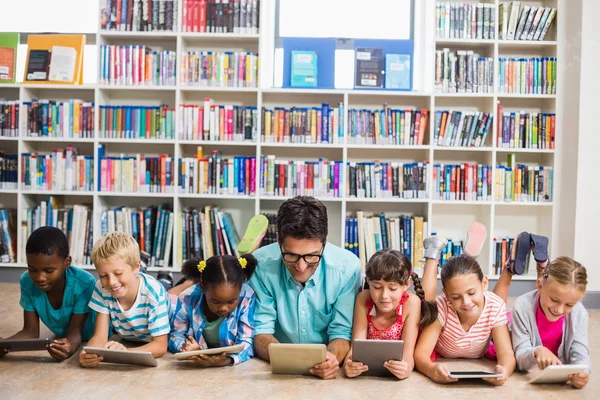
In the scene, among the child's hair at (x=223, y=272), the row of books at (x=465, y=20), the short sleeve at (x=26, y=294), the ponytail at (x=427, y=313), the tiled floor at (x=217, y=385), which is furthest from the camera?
the row of books at (x=465, y=20)

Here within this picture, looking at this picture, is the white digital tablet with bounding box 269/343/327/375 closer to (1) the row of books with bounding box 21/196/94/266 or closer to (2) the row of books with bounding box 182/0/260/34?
(1) the row of books with bounding box 21/196/94/266

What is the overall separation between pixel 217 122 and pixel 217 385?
7.86 feet

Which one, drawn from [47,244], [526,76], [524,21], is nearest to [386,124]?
[526,76]

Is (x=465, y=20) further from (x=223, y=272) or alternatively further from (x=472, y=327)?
(x=223, y=272)

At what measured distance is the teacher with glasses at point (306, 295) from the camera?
2494 mm

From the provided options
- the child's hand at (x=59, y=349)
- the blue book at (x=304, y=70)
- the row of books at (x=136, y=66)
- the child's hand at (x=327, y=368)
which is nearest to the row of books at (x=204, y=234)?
the row of books at (x=136, y=66)

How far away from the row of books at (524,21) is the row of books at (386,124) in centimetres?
75

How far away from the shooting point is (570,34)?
13.9 ft

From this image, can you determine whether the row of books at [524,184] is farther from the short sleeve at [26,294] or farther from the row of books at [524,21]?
the short sleeve at [26,294]

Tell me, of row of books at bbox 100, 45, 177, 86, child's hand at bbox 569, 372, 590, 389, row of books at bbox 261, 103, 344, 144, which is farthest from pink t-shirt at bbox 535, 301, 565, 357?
row of books at bbox 100, 45, 177, 86

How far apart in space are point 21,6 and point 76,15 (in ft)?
1.27

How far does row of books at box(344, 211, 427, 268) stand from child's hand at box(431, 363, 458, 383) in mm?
2072

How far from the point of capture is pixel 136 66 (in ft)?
14.3

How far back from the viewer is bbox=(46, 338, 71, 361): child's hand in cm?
249
